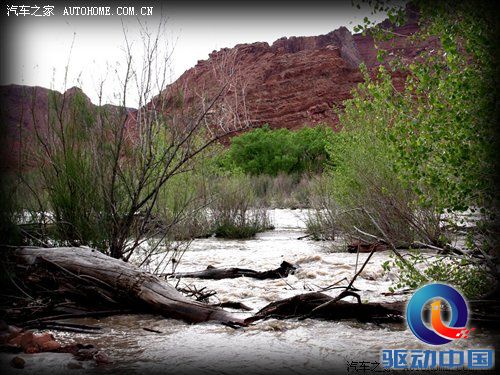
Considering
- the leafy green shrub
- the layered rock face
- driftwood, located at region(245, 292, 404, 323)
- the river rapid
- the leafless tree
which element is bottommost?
the river rapid

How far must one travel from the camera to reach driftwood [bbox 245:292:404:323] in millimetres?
3662

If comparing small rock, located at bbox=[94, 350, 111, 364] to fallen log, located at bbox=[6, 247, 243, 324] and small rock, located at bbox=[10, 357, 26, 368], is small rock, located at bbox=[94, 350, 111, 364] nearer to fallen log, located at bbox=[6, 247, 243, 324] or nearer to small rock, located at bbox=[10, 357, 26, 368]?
small rock, located at bbox=[10, 357, 26, 368]

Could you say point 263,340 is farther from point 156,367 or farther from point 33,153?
point 33,153

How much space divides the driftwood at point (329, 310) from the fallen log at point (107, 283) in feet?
1.20

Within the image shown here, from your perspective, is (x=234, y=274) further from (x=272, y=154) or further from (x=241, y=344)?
(x=272, y=154)

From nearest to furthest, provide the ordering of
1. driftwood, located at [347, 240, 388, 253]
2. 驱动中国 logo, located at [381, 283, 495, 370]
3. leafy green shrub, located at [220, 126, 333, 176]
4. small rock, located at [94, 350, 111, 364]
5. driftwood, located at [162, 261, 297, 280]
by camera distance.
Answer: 驱动中国 logo, located at [381, 283, 495, 370] → small rock, located at [94, 350, 111, 364] → driftwood, located at [162, 261, 297, 280] → driftwood, located at [347, 240, 388, 253] → leafy green shrub, located at [220, 126, 333, 176]

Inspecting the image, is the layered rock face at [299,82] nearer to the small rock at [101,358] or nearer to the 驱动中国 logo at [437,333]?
the 驱动中国 logo at [437,333]

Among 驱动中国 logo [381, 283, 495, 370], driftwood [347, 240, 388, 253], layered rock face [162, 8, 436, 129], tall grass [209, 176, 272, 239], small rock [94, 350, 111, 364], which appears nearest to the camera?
驱动中国 logo [381, 283, 495, 370]

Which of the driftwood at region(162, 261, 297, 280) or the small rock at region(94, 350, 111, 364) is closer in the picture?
the small rock at region(94, 350, 111, 364)

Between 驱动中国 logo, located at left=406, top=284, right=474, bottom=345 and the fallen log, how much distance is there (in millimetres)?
1388

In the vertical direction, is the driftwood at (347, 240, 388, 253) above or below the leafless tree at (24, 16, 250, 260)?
below

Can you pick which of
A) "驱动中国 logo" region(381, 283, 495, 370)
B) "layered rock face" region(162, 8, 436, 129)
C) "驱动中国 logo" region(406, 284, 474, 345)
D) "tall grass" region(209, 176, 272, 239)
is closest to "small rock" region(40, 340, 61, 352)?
"驱动中国 logo" region(381, 283, 495, 370)

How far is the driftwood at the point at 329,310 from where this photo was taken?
3.66 metres

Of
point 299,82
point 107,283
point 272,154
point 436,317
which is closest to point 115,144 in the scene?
point 107,283
